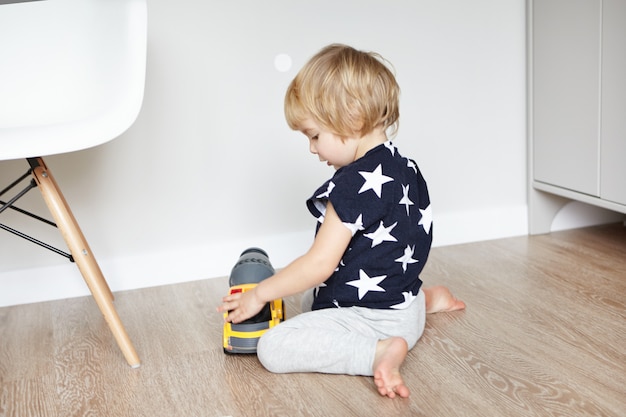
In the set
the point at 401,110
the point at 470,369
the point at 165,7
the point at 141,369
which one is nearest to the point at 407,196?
the point at 470,369

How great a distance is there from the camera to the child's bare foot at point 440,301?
1.39m

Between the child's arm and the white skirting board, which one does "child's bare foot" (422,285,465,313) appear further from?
the white skirting board

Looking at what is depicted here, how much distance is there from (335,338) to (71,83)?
0.72 m

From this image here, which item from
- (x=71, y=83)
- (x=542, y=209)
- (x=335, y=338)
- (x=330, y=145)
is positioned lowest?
(x=542, y=209)

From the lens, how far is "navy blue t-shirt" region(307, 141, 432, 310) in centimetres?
115

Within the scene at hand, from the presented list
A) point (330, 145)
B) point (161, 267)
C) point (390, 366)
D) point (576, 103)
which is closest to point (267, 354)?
point (390, 366)

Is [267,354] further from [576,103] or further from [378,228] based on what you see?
[576,103]

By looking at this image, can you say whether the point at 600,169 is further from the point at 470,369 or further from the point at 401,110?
the point at 470,369

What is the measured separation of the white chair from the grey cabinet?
0.98 meters

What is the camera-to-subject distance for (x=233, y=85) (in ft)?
5.68

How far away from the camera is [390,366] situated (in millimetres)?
1081

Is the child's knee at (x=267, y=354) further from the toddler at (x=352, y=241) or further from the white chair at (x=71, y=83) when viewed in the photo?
the white chair at (x=71, y=83)

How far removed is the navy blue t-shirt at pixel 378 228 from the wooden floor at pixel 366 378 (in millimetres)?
127

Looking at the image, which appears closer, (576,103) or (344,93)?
(344,93)
